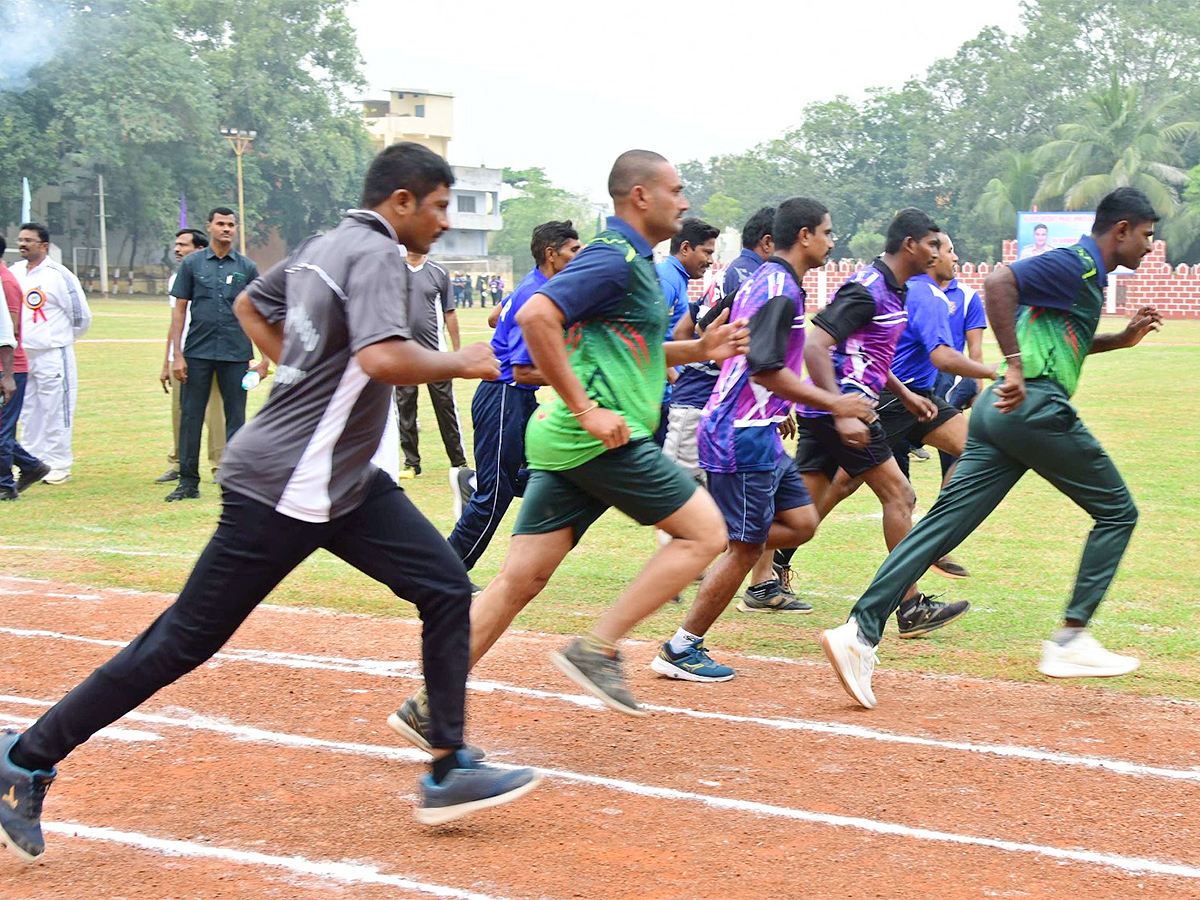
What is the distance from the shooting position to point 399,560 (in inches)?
171

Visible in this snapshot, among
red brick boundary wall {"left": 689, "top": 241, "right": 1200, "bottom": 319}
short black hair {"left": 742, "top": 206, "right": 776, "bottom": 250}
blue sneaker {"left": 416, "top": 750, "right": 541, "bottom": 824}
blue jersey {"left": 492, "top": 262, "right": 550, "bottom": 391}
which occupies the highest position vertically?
short black hair {"left": 742, "top": 206, "right": 776, "bottom": 250}

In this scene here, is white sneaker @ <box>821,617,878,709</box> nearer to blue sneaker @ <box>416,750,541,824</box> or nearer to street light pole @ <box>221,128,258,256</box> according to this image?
blue sneaker @ <box>416,750,541,824</box>

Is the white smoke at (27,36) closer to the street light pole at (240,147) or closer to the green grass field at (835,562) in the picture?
the street light pole at (240,147)

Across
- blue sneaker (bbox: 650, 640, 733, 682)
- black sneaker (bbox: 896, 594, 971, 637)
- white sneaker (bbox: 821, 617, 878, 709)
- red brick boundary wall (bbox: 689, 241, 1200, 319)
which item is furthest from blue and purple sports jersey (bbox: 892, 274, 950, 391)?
red brick boundary wall (bbox: 689, 241, 1200, 319)

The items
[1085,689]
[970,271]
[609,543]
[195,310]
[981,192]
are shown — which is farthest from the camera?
[981,192]

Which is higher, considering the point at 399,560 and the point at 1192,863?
the point at 399,560

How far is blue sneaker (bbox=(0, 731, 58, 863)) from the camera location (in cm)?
404

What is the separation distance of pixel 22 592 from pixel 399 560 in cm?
443

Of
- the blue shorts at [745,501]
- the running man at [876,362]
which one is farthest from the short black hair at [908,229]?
the blue shorts at [745,501]

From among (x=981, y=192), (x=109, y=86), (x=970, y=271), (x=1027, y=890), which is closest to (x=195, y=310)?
(x=1027, y=890)

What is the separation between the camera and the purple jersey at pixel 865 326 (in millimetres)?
6625

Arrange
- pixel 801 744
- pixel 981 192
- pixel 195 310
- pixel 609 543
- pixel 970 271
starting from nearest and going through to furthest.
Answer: pixel 801 744
pixel 609 543
pixel 195 310
pixel 970 271
pixel 981 192

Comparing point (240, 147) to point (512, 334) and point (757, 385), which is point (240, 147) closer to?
point (512, 334)

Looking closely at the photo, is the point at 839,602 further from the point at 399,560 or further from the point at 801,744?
the point at 399,560
